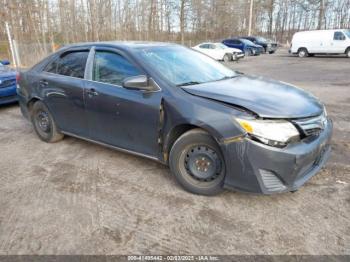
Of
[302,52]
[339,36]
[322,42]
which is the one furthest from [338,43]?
[302,52]

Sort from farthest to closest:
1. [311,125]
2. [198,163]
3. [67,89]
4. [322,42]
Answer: [322,42] → [67,89] → [198,163] → [311,125]

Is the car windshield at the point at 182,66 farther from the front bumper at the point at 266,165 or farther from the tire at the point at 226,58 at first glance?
the tire at the point at 226,58

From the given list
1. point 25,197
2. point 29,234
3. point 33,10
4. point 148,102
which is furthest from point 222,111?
point 33,10

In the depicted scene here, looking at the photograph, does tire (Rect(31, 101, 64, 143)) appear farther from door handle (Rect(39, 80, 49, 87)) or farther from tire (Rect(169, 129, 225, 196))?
tire (Rect(169, 129, 225, 196))

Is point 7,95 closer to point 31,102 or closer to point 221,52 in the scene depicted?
point 31,102

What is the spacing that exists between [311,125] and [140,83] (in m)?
1.81

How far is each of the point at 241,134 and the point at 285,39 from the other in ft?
177

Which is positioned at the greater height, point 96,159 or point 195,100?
point 195,100

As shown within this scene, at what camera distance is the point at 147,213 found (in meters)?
2.87

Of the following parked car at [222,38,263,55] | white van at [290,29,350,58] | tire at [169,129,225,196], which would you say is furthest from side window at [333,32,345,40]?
tire at [169,129,225,196]

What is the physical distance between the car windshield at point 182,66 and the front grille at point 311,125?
1.22 metres

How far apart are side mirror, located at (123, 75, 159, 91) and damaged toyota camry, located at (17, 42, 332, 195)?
0.01 m

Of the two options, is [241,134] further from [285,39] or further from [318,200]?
[285,39]

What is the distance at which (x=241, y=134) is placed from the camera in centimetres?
268
